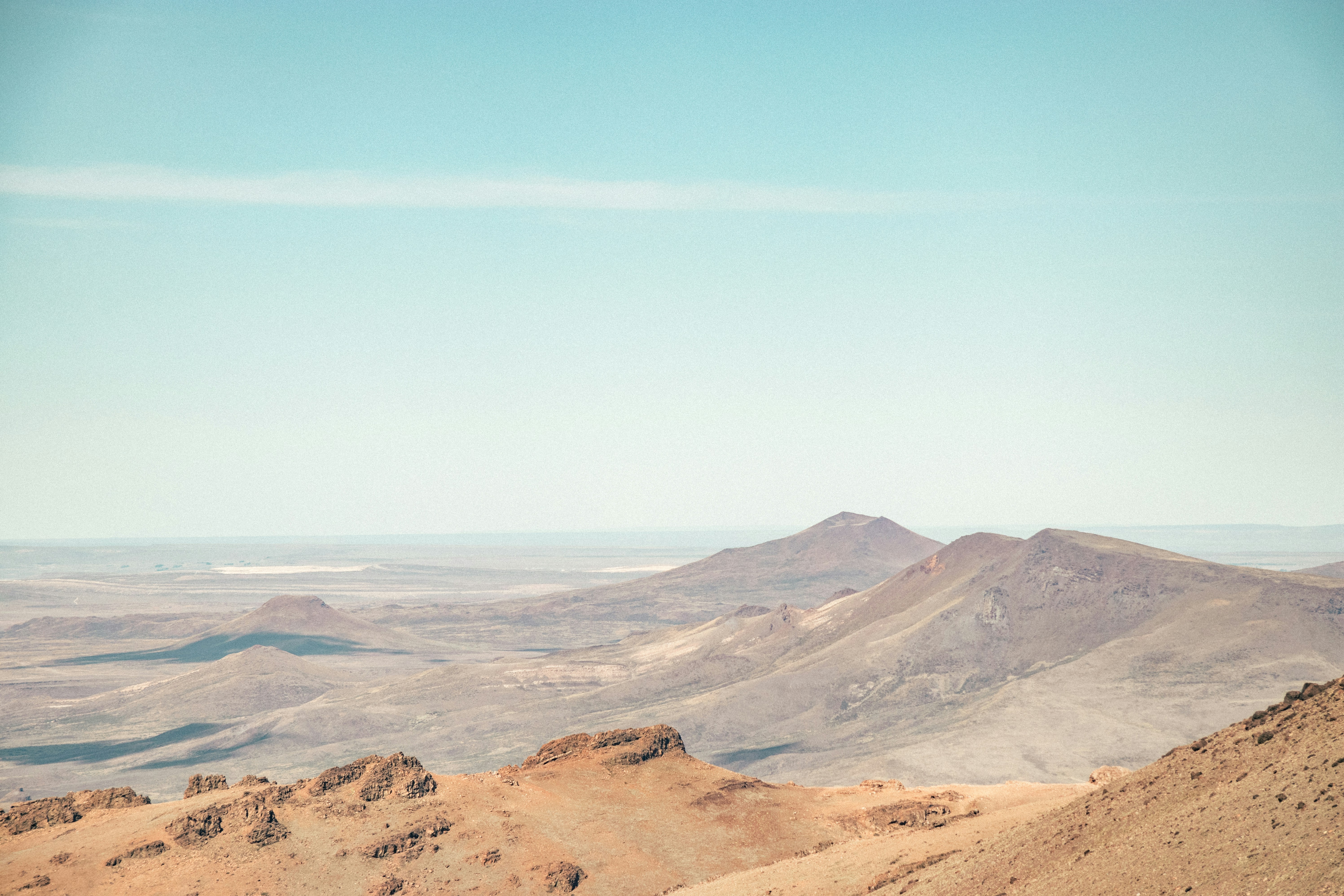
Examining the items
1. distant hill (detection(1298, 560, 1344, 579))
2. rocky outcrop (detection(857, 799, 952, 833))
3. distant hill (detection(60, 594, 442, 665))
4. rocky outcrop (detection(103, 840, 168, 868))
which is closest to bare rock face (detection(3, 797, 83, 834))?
rocky outcrop (detection(103, 840, 168, 868))

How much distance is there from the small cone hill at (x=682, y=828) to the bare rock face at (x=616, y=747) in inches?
4.0

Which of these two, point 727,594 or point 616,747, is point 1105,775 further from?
point 727,594

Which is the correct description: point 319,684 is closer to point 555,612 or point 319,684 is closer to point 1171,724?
point 555,612

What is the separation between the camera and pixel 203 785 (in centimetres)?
3700

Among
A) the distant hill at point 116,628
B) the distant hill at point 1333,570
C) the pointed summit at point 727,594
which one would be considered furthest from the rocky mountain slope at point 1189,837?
the distant hill at point 116,628

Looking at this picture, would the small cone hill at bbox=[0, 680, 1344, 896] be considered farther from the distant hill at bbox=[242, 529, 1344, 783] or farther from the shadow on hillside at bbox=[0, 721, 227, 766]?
the shadow on hillside at bbox=[0, 721, 227, 766]

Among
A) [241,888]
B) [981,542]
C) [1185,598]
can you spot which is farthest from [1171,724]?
[241,888]

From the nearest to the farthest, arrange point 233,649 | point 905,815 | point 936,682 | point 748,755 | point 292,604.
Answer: point 905,815 → point 748,755 → point 936,682 → point 233,649 → point 292,604

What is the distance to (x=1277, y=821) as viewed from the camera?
17.6m

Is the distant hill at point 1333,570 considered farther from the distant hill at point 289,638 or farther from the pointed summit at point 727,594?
the distant hill at point 289,638

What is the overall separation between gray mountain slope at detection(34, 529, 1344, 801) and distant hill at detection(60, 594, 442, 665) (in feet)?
156

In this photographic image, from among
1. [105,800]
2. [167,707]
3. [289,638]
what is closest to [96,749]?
[167,707]

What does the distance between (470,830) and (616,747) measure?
8.17 metres

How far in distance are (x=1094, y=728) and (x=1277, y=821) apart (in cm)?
5512
